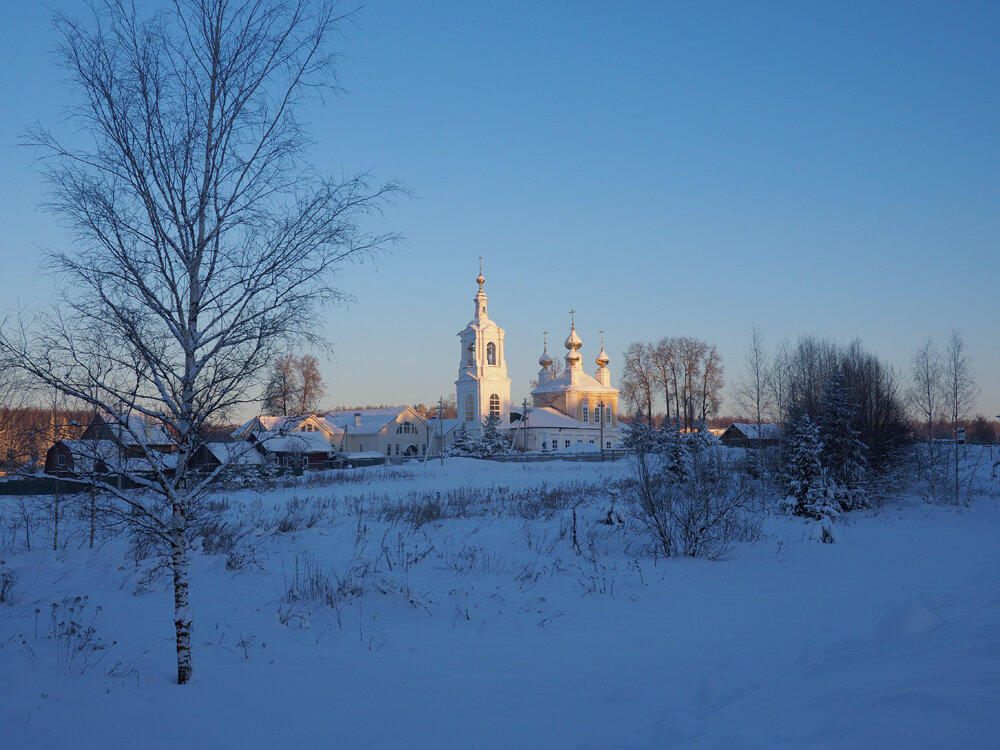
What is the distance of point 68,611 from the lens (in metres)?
8.09

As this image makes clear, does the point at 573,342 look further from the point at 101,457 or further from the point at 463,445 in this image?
the point at 101,457

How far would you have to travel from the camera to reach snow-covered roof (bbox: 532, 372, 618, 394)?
7088cm

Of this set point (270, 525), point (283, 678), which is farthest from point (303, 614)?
point (270, 525)

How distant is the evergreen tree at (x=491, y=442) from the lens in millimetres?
55844

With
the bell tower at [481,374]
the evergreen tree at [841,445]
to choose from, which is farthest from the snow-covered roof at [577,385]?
the evergreen tree at [841,445]

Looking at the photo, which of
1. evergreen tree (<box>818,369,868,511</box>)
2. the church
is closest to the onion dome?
the church

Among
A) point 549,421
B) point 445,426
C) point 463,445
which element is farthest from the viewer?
point 445,426

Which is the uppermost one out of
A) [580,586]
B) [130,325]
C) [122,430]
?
[130,325]

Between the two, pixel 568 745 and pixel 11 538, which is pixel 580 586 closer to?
pixel 568 745

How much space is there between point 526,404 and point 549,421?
3.72 m

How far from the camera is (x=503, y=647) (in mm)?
7305

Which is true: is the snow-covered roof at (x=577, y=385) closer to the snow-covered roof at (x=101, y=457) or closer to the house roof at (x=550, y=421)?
the house roof at (x=550, y=421)

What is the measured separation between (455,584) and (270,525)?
688 cm

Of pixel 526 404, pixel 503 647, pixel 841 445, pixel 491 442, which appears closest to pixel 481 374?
pixel 526 404
